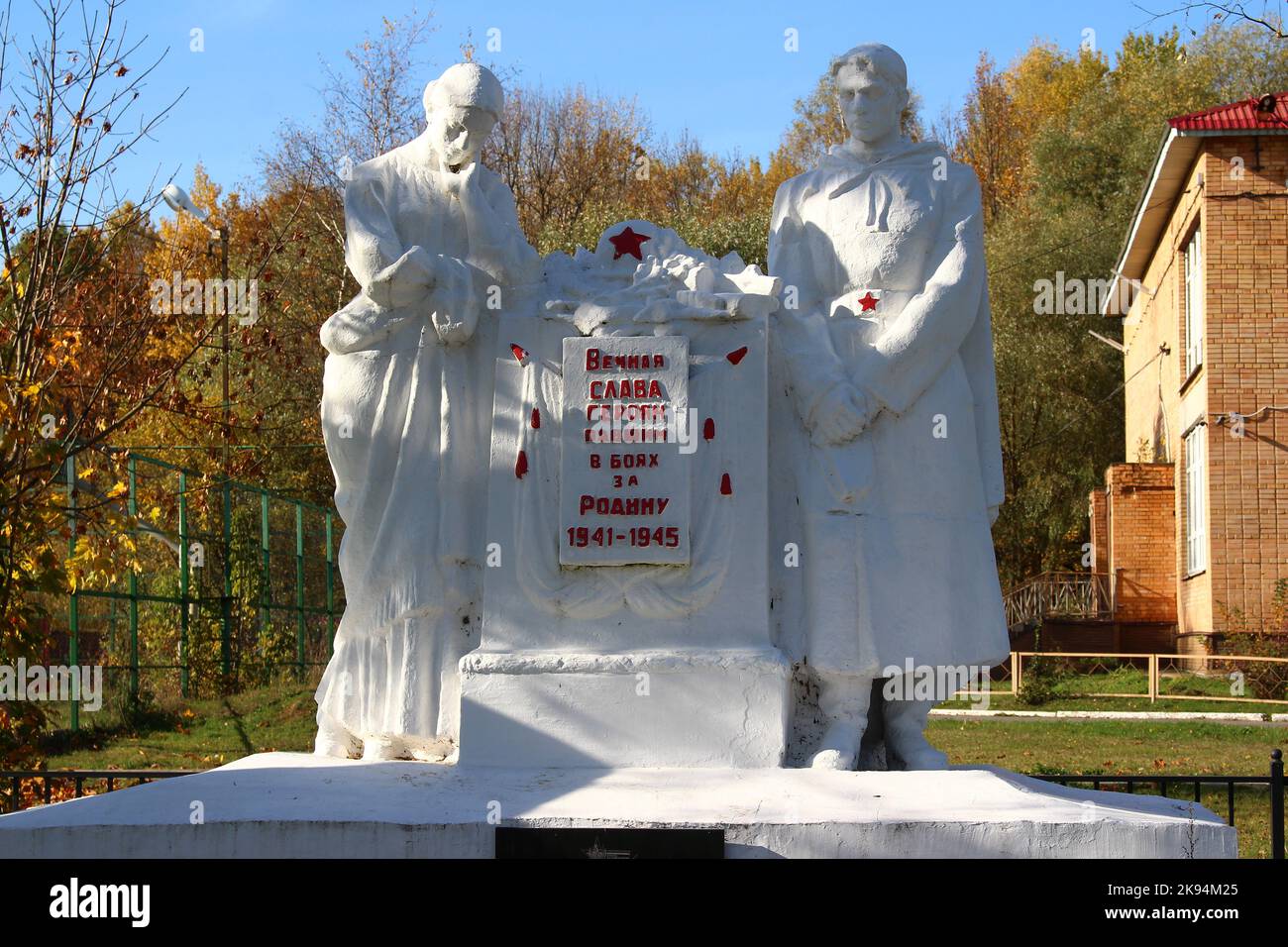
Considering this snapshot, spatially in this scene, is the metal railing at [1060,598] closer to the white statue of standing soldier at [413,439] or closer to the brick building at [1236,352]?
the brick building at [1236,352]

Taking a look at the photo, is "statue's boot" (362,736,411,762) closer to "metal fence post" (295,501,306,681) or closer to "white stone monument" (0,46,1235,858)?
"white stone monument" (0,46,1235,858)

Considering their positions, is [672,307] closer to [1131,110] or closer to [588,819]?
[588,819]

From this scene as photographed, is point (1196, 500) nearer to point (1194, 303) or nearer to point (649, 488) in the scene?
point (1194, 303)

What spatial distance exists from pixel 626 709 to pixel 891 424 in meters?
1.60

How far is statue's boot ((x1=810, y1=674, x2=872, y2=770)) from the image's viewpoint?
20.8ft

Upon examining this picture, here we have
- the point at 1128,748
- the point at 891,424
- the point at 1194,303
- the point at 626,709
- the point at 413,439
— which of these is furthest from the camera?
the point at 1194,303

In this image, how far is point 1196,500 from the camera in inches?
985

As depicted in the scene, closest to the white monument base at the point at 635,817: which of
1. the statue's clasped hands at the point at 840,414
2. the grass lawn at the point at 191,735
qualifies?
the statue's clasped hands at the point at 840,414

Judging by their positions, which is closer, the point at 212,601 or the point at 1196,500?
the point at 212,601

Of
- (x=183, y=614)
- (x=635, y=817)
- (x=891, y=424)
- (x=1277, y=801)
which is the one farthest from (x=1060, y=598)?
(x=635, y=817)

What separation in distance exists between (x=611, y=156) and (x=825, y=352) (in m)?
26.2

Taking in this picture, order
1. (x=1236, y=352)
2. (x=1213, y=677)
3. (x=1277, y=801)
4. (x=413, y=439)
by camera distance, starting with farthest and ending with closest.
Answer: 1. (x=1236, y=352)
2. (x=1213, y=677)
3. (x=1277, y=801)
4. (x=413, y=439)
